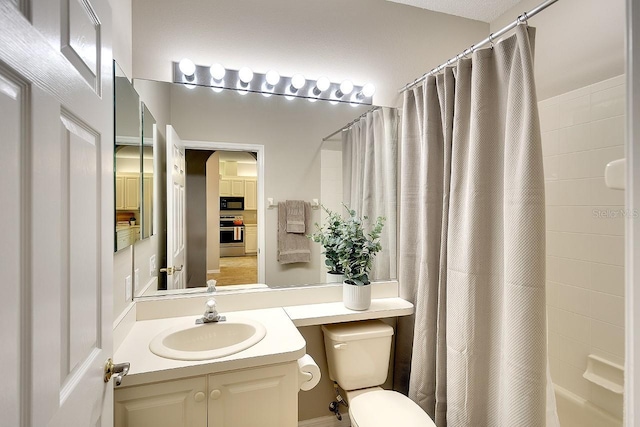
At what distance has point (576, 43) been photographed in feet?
5.59

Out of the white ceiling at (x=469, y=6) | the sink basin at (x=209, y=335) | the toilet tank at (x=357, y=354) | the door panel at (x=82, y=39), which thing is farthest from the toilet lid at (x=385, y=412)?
the white ceiling at (x=469, y=6)

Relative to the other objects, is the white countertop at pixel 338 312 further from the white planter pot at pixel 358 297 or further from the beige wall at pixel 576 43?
the beige wall at pixel 576 43

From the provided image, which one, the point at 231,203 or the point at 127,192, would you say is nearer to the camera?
the point at 127,192

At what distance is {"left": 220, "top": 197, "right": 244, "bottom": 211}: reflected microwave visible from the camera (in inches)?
69.3

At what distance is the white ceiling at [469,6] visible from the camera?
6.58ft

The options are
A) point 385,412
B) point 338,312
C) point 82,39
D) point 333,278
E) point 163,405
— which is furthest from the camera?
point 333,278

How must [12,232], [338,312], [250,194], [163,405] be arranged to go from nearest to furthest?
[12,232] → [163,405] → [338,312] → [250,194]

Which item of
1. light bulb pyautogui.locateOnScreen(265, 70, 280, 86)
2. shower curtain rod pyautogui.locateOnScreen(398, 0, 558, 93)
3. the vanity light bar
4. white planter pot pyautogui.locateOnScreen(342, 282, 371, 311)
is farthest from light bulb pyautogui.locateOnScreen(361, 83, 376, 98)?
white planter pot pyautogui.locateOnScreen(342, 282, 371, 311)

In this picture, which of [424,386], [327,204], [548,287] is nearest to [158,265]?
[327,204]

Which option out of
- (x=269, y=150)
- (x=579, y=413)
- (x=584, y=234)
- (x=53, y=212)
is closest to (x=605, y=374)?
(x=579, y=413)

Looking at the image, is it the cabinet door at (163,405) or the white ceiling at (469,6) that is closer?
the cabinet door at (163,405)

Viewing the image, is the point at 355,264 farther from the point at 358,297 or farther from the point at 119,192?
the point at 119,192

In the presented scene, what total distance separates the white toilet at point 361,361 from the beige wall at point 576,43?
170 cm

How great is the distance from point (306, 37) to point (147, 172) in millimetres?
1165
